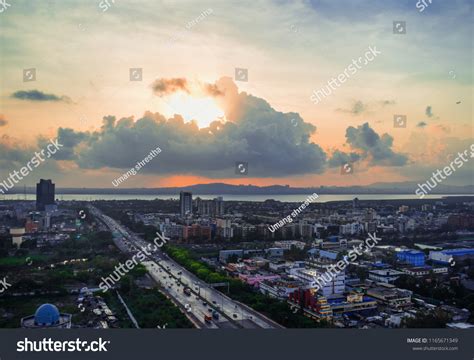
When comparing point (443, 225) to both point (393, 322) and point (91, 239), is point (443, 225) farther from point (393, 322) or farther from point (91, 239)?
point (91, 239)

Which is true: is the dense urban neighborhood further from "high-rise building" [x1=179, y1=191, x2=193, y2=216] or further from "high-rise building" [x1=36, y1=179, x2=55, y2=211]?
"high-rise building" [x1=179, y1=191, x2=193, y2=216]

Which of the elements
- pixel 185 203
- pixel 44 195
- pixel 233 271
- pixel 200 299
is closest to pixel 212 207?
pixel 185 203

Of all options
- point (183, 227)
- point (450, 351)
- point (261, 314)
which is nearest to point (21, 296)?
point (261, 314)

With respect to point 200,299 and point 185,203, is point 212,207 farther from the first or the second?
point 200,299

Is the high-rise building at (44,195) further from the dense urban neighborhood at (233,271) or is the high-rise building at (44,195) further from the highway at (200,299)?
the highway at (200,299)

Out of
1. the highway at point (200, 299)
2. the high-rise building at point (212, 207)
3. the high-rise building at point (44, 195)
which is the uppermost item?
the high-rise building at point (44, 195)

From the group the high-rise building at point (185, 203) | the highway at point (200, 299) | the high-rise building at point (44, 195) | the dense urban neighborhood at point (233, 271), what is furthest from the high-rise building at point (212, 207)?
the highway at point (200, 299)
